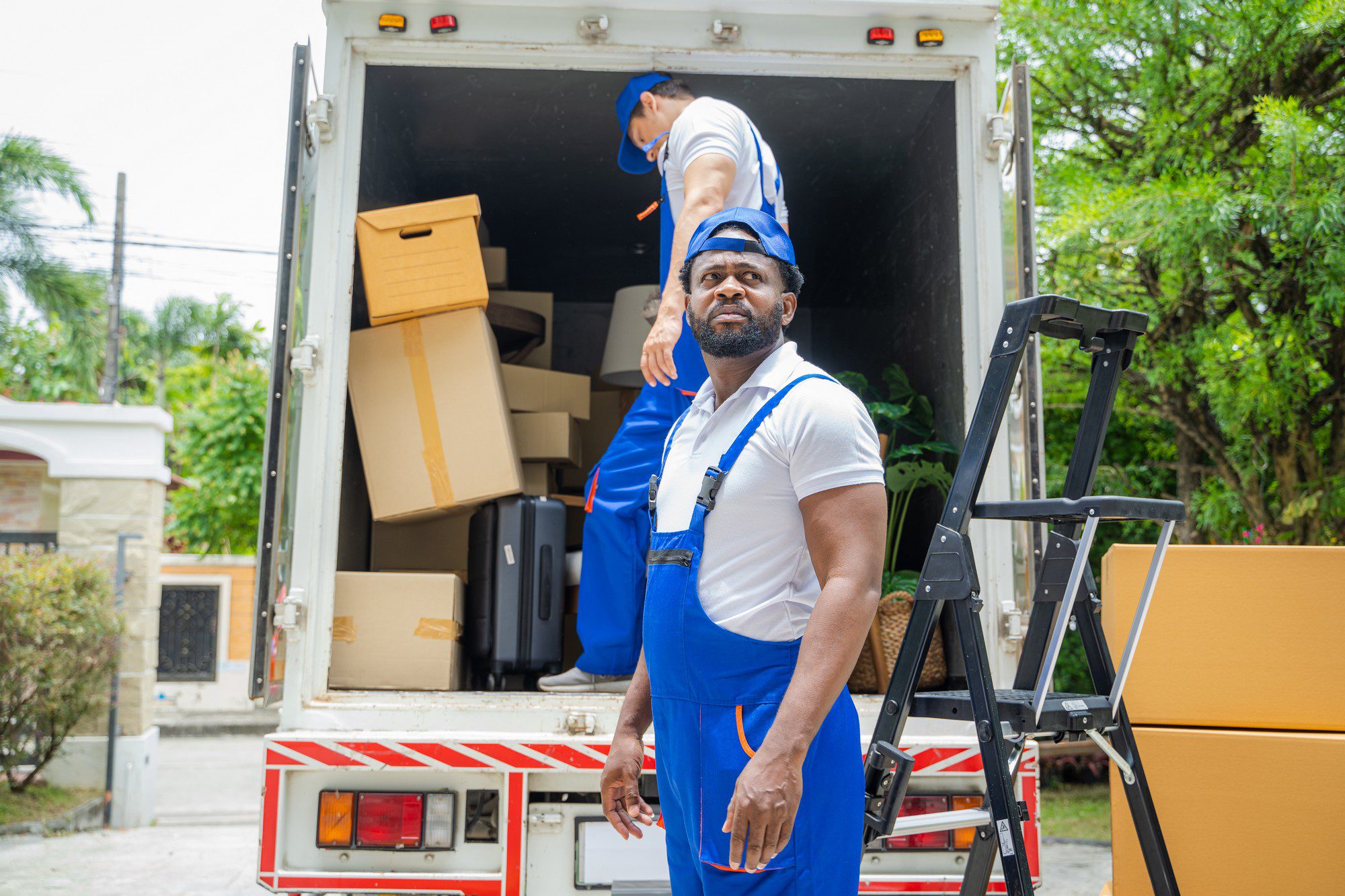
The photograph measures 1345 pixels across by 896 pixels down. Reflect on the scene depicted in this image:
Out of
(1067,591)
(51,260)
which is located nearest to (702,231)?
(1067,591)

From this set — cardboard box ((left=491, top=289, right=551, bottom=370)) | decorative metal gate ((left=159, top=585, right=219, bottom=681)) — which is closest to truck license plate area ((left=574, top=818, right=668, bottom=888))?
cardboard box ((left=491, top=289, right=551, bottom=370))

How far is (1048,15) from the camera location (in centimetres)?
645

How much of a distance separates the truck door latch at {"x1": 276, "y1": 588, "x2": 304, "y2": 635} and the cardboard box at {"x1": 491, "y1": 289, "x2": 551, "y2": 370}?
79.6 inches

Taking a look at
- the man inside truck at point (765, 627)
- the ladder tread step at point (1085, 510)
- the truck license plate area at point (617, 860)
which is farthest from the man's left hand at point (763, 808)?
the truck license plate area at point (617, 860)

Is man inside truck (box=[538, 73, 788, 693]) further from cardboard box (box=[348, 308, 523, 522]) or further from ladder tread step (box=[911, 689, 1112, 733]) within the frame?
ladder tread step (box=[911, 689, 1112, 733])

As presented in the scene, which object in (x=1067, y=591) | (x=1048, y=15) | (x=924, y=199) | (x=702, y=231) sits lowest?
(x=1067, y=591)

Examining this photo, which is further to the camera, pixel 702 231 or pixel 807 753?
pixel 702 231

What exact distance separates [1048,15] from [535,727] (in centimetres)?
558

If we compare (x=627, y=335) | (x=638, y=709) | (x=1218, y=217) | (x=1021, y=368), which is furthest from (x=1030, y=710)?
(x=1218, y=217)

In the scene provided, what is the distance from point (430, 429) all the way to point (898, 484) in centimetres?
135

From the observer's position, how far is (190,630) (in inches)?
592

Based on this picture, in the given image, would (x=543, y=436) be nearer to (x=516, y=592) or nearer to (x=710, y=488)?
(x=516, y=592)

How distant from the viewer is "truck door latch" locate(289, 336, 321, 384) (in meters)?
2.65

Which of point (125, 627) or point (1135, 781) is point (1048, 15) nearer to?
point (1135, 781)
